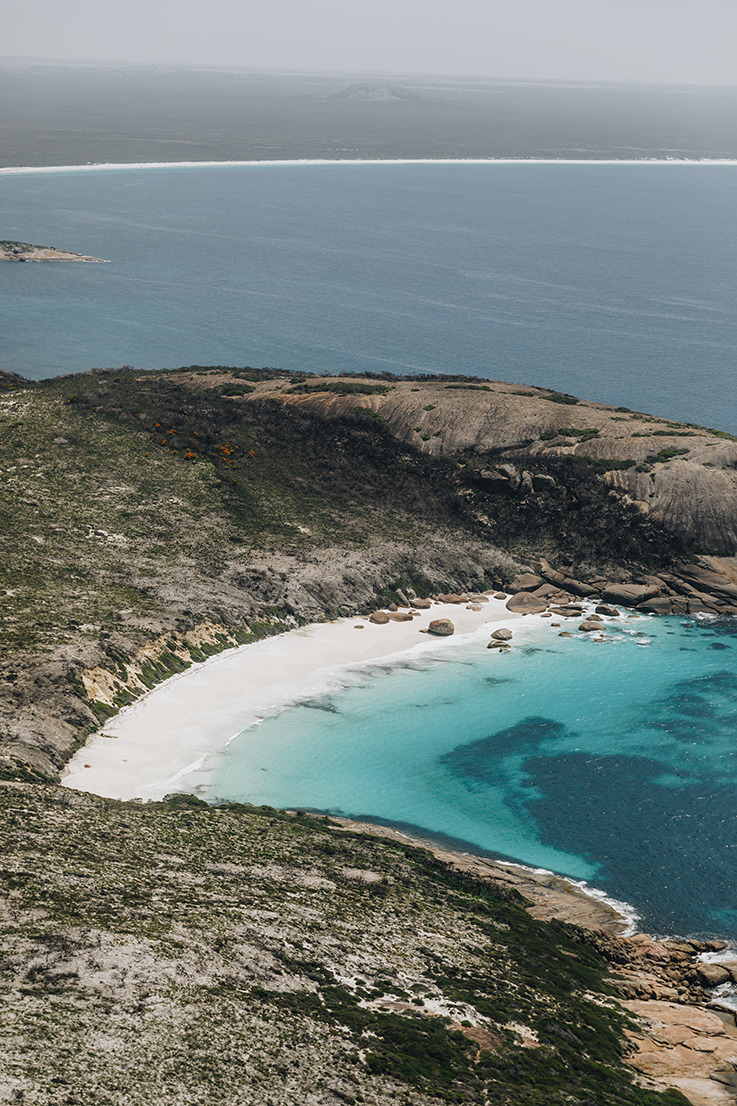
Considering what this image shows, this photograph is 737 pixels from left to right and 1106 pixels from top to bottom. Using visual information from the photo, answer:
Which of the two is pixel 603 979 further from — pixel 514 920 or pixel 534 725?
pixel 534 725

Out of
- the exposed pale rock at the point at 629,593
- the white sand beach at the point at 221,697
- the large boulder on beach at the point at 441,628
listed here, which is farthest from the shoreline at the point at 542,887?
the exposed pale rock at the point at 629,593

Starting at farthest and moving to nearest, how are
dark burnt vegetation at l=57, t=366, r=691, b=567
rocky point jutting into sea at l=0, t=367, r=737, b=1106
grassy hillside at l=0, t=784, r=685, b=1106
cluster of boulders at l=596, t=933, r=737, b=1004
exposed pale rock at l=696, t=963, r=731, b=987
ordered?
dark burnt vegetation at l=57, t=366, r=691, b=567 → exposed pale rock at l=696, t=963, r=731, b=987 → cluster of boulders at l=596, t=933, r=737, b=1004 → rocky point jutting into sea at l=0, t=367, r=737, b=1106 → grassy hillside at l=0, t=784, r=685, b=1106

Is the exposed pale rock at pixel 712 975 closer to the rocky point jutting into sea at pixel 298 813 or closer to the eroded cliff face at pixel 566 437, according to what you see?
the rocky point jutting into sea at pixel 298 813

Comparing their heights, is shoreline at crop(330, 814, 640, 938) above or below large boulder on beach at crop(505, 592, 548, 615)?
below

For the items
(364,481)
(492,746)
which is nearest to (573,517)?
(364,481)

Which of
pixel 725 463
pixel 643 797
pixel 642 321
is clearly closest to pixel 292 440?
pixel 725 463

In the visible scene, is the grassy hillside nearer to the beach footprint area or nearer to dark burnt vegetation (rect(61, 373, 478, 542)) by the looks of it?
the beach footprint area

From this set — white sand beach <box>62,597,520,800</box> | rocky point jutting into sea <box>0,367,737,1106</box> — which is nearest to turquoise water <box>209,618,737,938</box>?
white sand beach <box>62,597,520,800</box>
